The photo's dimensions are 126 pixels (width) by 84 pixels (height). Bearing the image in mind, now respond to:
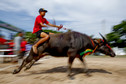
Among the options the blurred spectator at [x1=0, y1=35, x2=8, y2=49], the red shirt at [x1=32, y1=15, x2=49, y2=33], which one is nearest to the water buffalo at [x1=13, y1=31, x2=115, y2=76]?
the red shirt at [x1=32, y1=15, x2=49, y2=33]

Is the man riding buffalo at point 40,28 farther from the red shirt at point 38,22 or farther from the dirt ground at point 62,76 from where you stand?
the dirt ground at point 62,76

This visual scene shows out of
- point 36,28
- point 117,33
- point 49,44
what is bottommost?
point 49,44

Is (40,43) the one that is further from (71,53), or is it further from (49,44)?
(71,53)

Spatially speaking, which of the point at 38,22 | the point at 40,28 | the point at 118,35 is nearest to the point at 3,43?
the point at 40,28

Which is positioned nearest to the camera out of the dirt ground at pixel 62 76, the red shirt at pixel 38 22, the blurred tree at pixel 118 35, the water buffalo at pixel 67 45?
the dirt ground at pixel 62 76

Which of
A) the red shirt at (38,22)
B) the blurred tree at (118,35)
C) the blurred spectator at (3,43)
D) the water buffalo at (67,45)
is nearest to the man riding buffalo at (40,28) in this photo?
the red shirt at (38,22)

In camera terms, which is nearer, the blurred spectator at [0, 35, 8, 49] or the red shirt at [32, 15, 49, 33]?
the red shirt at [32, 15, 49, 33]

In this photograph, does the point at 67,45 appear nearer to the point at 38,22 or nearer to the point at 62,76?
the point at 62,76

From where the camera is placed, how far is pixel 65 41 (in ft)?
15.8

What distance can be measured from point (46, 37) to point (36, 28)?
0.68 metres

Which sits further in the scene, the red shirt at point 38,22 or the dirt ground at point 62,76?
the red shirt at point 38,22

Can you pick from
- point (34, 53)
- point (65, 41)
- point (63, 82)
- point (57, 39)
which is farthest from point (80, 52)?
point (34, 53)

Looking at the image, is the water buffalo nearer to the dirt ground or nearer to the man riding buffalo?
the man riding buffalo

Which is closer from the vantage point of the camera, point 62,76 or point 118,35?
point 62,76
